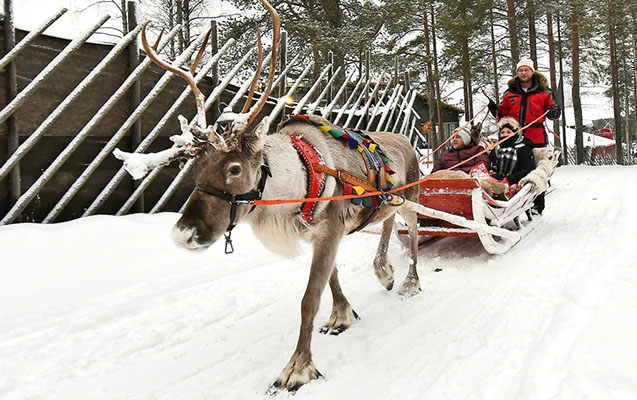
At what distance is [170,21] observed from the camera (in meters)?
17.8

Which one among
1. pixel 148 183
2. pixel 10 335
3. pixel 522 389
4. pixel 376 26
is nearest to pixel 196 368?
pixel 10 335

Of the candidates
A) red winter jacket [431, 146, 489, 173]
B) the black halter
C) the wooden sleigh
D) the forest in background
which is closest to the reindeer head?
the black halter

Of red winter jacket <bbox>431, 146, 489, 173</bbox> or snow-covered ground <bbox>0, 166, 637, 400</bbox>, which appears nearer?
snow-covered ground <bbox>0, 166, 637, 400</bbox>

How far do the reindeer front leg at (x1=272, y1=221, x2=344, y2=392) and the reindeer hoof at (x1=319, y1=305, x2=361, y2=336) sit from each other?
0.64 metres

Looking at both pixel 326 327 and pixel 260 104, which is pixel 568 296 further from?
pixel 260 104

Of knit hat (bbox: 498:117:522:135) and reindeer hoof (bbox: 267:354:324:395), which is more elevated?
knit hat (bbox: 498:117:522:135)

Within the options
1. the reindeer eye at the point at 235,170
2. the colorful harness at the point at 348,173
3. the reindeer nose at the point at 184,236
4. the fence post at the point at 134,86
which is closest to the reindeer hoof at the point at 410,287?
the colorful harness at the point at 348,173

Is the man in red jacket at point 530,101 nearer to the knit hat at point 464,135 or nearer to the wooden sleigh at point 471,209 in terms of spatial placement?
the knit hat at point 464,135

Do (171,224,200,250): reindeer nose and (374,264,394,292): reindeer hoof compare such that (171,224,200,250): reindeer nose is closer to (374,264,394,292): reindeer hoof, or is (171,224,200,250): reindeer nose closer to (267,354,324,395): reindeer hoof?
(267,354,324,395): reindeer hoof

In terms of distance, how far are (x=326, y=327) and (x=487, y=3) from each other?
679 inches

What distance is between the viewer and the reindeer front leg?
2490 mm

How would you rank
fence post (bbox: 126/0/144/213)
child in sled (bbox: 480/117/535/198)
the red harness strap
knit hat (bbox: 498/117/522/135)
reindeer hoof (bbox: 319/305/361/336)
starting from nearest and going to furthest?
the red harness strap → reindeer hoof (bbox: 319/305/361/336) → fence post (bbox: 126/0/144/213) → child in sled (bbox: 480/117/535/198) → knit hat (bbox: 498/117/522/135)

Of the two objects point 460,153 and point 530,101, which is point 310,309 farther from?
point 530,101

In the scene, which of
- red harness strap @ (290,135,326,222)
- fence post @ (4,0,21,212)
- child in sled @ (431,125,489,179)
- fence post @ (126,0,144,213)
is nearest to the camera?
red harness strap @ (290,135,326,222)
